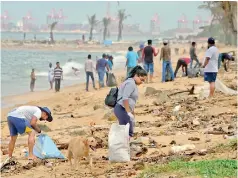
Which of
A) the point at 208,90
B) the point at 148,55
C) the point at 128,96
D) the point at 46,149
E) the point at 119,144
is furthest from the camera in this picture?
the point at 148,55

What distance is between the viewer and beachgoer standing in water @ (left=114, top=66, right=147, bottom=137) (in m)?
8.20

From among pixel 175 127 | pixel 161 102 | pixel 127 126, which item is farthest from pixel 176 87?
pixel 127 126

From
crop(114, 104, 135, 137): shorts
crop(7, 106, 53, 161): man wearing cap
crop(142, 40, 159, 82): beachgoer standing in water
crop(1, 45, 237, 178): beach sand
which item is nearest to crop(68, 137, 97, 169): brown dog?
crop(1, 45, 237, 178): beach sand

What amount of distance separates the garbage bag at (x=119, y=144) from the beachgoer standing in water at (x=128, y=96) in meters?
0.38

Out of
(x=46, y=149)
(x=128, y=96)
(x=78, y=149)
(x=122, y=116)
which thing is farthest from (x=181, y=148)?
(x=46, y=149)

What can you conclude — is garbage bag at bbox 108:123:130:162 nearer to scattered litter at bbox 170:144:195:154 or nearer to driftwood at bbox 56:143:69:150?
scattered litter at bbox 170:144:195:154

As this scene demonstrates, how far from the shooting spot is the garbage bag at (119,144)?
311 inches

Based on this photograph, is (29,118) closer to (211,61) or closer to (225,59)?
(211,61)

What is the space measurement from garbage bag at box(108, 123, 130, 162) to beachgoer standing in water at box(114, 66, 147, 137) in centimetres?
38

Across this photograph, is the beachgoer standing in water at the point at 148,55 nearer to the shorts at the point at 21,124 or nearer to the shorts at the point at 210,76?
the shorts at the point at 210,76

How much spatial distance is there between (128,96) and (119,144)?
0.72m

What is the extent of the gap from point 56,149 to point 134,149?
3.93 ft

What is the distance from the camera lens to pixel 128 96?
8.20 metres

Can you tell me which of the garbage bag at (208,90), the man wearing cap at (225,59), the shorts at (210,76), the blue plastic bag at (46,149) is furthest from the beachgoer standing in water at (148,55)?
the blue plastic bag at (46,149)
